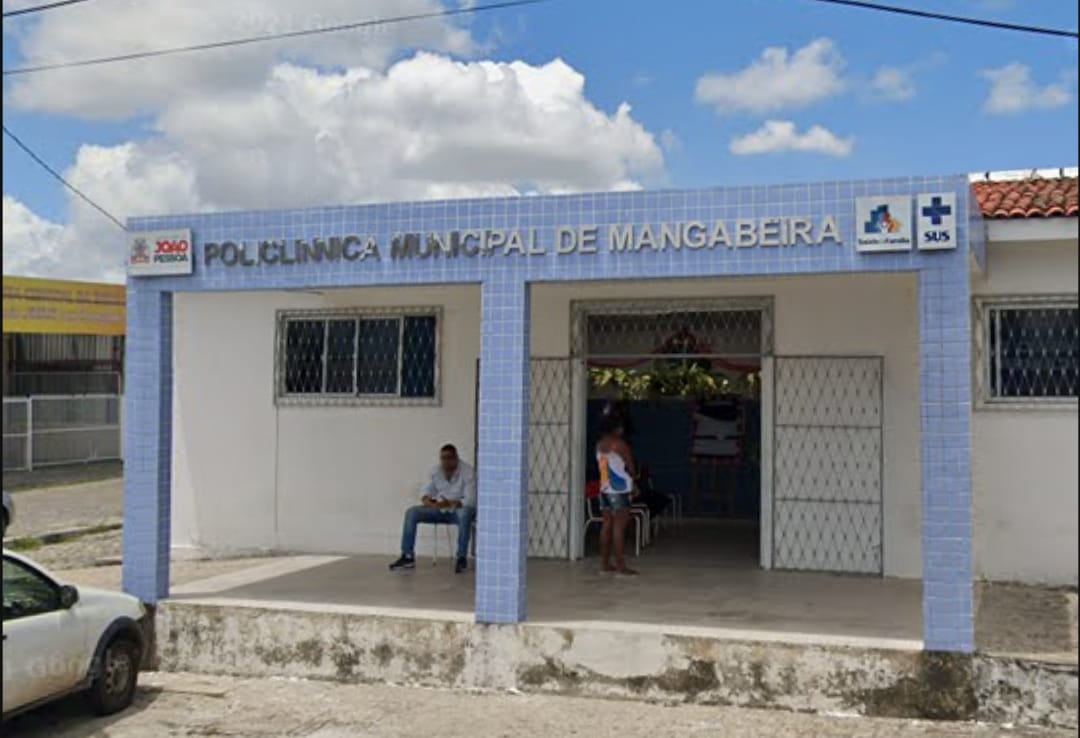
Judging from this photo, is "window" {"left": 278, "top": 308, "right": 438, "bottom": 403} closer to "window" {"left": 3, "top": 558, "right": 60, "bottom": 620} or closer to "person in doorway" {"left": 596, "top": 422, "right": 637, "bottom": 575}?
"person in doorway" {"left": 596, "top": 422, "right": 637, "bottom": 575}

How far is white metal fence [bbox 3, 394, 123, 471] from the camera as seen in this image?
21.3 meters

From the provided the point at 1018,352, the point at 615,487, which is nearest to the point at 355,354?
the point at 615,487

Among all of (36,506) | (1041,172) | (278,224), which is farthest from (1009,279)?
(36,506)

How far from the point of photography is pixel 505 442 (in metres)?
7.17

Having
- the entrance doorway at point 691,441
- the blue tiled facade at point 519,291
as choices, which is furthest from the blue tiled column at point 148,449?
the entrance doorway at point 691,441

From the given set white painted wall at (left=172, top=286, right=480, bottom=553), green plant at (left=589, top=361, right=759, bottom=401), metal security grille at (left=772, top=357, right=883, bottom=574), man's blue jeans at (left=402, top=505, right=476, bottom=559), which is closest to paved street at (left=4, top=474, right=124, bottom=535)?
white painted wall at (left=172, top=286, right=480, bottom=553)

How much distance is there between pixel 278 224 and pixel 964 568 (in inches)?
198

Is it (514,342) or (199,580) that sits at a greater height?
(514,342)

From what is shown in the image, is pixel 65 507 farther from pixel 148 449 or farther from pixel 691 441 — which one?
pixel 148 449

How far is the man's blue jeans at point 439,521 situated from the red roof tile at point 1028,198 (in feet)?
15.4

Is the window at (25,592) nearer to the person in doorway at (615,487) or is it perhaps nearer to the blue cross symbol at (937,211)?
the person in doorway at (615,487)

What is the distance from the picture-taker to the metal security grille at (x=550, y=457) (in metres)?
9.95

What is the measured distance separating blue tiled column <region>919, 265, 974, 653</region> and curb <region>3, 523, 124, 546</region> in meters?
10.9

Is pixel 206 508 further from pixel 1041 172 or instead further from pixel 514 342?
pixel 1041 172
